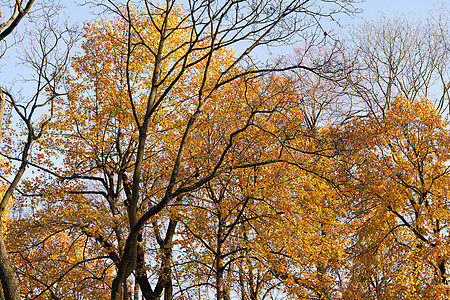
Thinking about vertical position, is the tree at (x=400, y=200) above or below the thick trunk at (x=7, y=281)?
above

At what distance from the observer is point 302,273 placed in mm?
14328

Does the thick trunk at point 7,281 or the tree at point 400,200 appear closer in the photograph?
the thick trunk at point 7,281

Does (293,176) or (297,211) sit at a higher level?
(293,176)

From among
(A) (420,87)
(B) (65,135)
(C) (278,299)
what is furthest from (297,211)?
(A) (420,87)

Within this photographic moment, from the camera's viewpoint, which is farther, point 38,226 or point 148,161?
point 148,161

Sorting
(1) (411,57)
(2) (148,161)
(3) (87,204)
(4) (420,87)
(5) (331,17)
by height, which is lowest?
(5) (331,17)

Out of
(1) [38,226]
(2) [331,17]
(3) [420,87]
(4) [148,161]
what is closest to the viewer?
(2) [331,17]

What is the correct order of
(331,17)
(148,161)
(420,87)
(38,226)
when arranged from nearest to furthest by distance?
(331,17) → (38,226) → (148,161) → (420,87)

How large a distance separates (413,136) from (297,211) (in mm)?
5138

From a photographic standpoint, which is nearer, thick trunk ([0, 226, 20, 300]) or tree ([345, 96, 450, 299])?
thick trunk ([0, 226, 20, 300])

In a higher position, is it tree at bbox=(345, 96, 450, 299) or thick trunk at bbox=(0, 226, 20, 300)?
tree at bbox=(345, 96, 450, 299)

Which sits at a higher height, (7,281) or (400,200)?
(400,200)

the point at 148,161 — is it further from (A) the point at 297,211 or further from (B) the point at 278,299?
(B) the point at 278,299

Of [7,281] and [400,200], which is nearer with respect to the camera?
[7,281]
